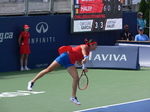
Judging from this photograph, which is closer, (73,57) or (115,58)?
(73,57)

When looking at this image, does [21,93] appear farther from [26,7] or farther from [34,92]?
[26,7]

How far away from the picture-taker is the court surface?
10.3 metres

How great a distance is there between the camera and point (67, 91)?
→ 12336 mm

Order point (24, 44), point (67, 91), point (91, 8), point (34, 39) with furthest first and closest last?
point (91, 8) → point (34, 39) → point (24, 44) → point (67, 91)

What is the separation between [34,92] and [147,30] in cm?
1618

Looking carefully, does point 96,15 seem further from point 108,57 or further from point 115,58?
point 115,58

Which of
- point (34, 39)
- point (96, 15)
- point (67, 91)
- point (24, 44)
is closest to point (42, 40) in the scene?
point (34, 39)

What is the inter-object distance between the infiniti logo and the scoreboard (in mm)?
1288

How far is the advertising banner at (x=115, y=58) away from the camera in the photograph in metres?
16.9

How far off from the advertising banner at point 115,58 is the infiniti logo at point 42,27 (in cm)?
219

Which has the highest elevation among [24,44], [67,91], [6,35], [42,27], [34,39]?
[42,27]

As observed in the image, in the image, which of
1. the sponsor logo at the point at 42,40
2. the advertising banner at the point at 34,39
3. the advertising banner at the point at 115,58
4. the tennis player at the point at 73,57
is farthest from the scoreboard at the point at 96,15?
the tennis player at the point at 73,57

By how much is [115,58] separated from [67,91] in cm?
527

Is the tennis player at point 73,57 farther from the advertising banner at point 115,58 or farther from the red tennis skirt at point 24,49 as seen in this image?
the advertising banner at point 115,58
